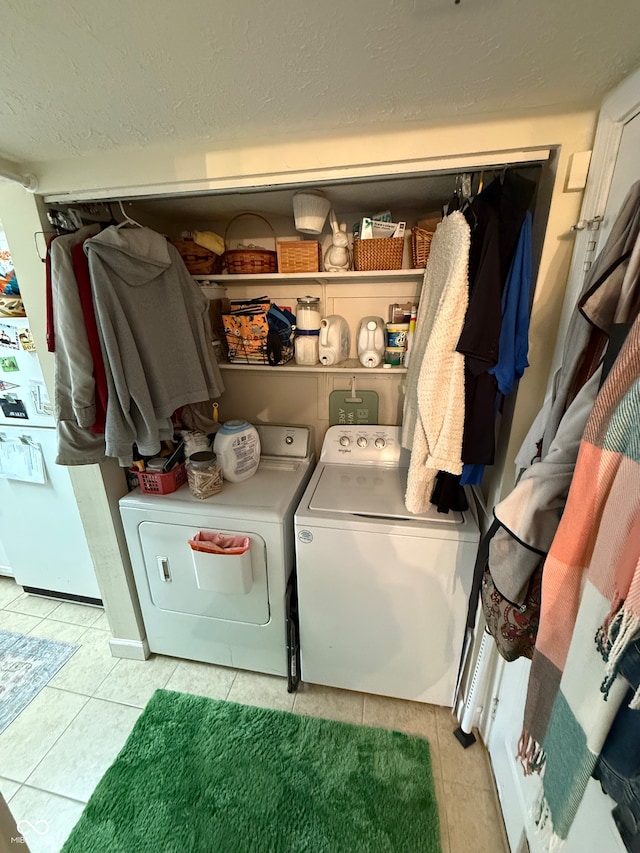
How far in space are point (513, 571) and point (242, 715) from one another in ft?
4.67

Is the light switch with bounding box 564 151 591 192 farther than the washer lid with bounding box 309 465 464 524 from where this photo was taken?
No

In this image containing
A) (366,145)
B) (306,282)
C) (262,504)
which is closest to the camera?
(366,145)

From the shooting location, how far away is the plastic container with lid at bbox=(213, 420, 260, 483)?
160 centimetres

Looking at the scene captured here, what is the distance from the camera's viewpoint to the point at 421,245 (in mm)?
1403

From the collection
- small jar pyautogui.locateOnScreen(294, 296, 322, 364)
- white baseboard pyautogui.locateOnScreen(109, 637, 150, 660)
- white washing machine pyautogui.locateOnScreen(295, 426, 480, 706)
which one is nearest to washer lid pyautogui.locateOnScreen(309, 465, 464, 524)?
white washing machine pyautogui.locateOnScreen(295, 426, 480, 706)

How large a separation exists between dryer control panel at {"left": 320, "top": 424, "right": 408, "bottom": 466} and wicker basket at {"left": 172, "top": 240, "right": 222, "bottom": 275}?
3.23ft

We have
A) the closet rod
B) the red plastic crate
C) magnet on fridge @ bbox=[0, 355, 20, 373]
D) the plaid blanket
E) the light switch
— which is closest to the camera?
the plaid blanket

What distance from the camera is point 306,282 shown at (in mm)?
1718

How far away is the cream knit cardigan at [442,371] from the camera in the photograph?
102 centimetres

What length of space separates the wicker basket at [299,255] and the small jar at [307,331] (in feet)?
0.54

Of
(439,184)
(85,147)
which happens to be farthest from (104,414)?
(439,184)

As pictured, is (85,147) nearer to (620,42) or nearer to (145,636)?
(620,42)

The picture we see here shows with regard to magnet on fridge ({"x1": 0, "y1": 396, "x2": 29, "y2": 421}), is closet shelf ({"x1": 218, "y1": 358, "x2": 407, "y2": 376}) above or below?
above

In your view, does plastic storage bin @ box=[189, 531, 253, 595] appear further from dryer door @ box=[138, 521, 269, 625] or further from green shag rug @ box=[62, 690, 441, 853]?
green shag rug @ box=[62, 690, 441, 853]
